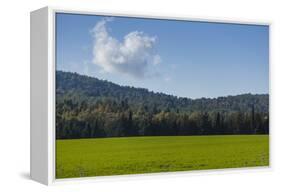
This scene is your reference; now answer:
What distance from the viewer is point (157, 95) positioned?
456 inches

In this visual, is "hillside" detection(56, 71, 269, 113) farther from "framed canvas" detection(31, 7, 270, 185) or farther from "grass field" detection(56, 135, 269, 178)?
"grass field" detection(56, 135, 269, 178)

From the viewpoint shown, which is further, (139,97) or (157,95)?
(157,95)

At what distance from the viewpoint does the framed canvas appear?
10883 mm

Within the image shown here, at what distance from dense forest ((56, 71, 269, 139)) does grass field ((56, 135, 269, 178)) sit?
0.43 ft

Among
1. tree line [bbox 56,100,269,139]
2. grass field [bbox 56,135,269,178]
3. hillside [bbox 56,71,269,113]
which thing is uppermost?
hillside [bbox 56,71,269,113]

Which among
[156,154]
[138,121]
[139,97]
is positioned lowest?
[156,154]

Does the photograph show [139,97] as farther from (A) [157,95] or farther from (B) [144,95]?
(A) [157,95]

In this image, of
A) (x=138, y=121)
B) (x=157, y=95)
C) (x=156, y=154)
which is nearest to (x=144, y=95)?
(x=157, y=95)

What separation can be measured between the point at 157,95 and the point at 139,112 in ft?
→ 1.45

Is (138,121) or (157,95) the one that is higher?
(157,95)

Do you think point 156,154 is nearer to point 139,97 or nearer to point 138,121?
point 138,121

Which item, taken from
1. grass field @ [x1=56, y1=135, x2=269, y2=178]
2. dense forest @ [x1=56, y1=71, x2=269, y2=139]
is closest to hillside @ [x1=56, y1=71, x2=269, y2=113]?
dense forest @ [x1=56, y1=71, x2=269, y2=139]

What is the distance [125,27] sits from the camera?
11336 mm
